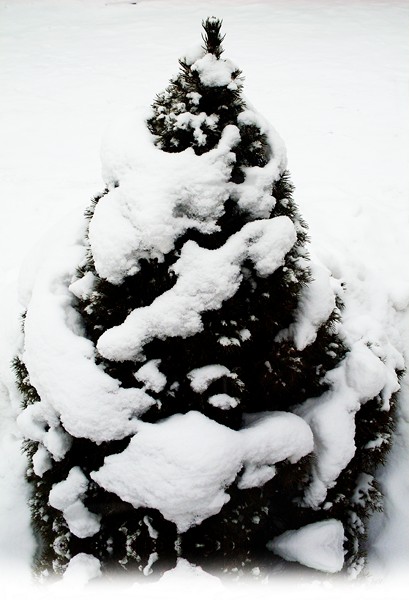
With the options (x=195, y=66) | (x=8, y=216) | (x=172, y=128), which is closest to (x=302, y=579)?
(x=172, y=128)

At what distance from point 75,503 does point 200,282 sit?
1.42 metres

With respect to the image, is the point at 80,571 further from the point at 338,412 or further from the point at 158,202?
the point at 158,202

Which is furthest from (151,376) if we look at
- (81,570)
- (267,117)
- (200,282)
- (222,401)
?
(267,117)

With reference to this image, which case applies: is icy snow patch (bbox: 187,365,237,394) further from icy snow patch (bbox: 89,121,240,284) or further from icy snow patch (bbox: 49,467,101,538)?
icy snow patch (bbox: 49,467,101,538)

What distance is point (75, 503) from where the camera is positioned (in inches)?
97.0

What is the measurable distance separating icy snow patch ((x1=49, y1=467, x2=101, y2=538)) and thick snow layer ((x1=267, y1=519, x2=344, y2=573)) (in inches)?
46.3

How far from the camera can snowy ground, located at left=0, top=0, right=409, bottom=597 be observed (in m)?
3.76

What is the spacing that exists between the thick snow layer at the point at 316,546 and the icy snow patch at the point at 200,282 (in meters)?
1.58

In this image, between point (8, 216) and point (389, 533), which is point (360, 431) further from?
point (8, 216)

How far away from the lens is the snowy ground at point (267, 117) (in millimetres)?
3756

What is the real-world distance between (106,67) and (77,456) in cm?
1169

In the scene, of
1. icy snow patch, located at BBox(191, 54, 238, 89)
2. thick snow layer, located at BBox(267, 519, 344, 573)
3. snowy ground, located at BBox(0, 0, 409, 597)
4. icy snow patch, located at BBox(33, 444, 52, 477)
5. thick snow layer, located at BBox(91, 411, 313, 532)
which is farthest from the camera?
snowy ground, located at BBox(0, 0, 409, 597)

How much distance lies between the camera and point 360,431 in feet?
9.59

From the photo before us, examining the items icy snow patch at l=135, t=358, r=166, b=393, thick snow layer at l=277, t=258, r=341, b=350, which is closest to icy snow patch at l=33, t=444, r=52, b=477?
icy snow patch at l=135, t=358, r=166, b=393
